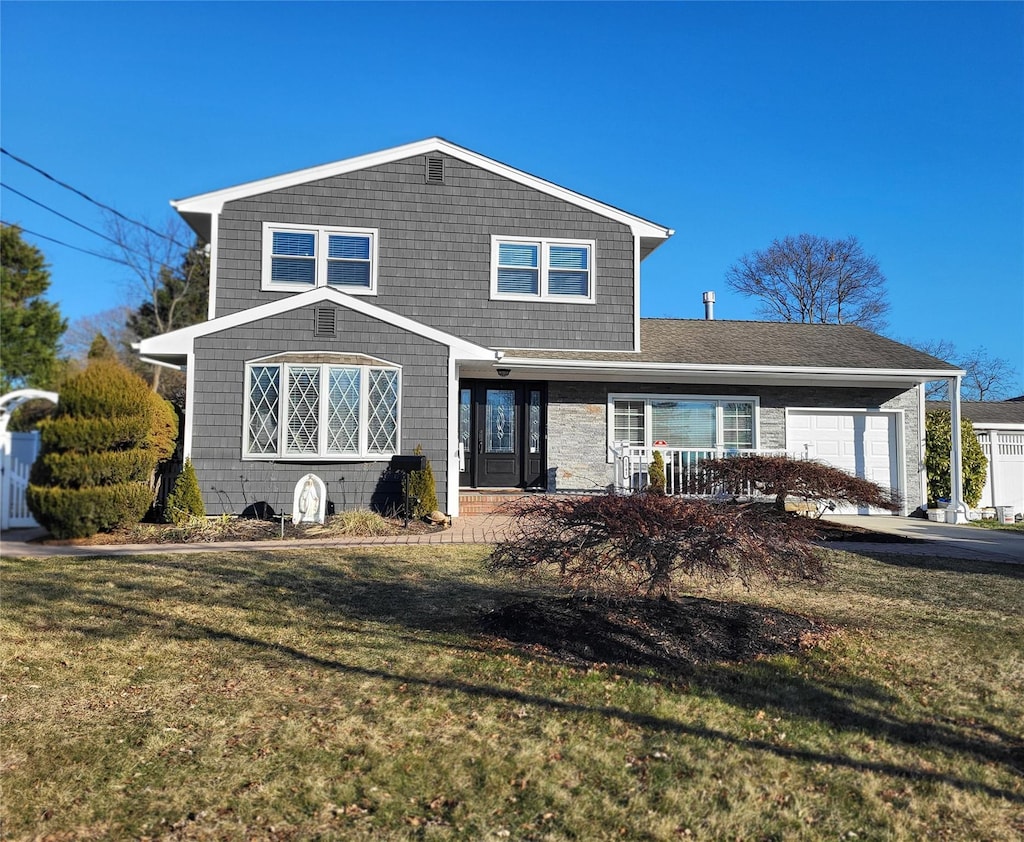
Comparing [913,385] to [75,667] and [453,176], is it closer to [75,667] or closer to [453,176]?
[453,176]

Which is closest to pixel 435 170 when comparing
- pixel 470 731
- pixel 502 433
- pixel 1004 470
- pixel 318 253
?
pixel 318 253

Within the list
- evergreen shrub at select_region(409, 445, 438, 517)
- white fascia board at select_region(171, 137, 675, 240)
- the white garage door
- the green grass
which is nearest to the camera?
the green grass

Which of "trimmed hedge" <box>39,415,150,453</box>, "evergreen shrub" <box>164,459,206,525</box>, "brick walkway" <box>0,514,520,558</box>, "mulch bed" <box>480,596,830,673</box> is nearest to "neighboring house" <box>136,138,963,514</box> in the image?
"brick walkway" <box>0,514,520,558</box>

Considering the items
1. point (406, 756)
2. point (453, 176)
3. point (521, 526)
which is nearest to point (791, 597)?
point (521, 526)

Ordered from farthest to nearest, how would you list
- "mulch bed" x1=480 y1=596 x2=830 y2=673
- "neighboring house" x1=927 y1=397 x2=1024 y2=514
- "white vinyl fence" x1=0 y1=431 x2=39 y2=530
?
"neighboring house" x1=927 y1=397 x2=1024 y2=514
"white vinyl fence" x1=0 y1=431 x2=39 y2=530
"mulch bed" x1=480 y1=596 x2=830 y2=673

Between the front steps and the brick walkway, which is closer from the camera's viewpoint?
the brick walkway

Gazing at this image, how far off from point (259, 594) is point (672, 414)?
9258 mm

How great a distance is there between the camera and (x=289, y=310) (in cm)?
1139

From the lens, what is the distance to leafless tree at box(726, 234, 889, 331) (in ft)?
105

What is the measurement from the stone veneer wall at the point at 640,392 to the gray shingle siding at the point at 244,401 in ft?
9.06

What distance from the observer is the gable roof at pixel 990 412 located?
17844 millimetres

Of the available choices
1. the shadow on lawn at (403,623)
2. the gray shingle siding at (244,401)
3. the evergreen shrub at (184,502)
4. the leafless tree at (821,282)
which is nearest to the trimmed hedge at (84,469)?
the evergreen shrub at (184,502)

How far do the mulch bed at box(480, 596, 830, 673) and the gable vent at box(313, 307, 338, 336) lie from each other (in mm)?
7094

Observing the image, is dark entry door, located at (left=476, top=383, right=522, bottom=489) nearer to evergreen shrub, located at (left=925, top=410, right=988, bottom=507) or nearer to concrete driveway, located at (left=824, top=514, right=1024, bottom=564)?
concrete driveway, located at (left=824, top=514, right=1024, bottom=564)
